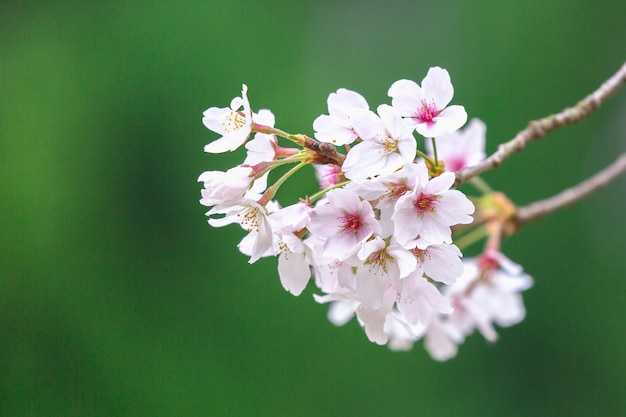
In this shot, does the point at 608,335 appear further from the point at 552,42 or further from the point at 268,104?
the point at 268,104

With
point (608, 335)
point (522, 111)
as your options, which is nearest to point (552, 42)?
point (522, 111)

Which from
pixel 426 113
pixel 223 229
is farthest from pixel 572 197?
pixel 223 229

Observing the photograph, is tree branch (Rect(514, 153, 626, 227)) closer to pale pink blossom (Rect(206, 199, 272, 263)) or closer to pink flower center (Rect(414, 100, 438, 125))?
pink flower center (Rect(414, 100, 438, 125))

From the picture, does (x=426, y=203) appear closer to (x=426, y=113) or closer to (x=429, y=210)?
(x=429, y=210)

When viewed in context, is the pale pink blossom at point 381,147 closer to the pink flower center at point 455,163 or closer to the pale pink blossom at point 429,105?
the pale pink blossom at point 429,105

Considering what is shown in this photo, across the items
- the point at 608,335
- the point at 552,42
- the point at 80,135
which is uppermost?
the point at 80,135

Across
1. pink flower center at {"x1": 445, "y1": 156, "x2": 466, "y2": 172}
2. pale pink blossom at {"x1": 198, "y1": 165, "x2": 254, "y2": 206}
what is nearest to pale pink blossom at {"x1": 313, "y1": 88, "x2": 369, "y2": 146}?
pale pink blossom at {"x1": 198, "y1": 165, "x2": 254, "y2": 206}
